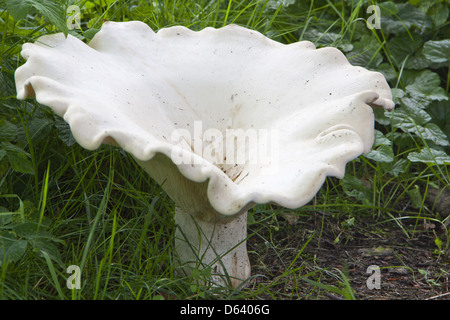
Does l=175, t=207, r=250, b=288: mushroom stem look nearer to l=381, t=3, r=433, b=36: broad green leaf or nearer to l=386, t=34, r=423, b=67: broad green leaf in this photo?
l=386, t=34, r=423, b=67: broad green leaf

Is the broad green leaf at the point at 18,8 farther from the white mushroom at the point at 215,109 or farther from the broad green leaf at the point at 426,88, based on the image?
the broad green leaf at the point at 426,88

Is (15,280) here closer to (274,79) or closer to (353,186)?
(274,79)

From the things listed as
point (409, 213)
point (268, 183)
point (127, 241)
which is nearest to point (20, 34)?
point (127, 241)

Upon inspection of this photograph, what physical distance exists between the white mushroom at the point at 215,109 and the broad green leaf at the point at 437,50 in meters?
1.15

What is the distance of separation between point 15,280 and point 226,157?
85 cm

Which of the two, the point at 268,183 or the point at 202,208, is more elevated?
the point at 268,183

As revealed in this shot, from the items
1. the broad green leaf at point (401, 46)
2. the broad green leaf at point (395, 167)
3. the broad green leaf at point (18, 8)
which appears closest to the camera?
the broad green leaf at point (18, 8)

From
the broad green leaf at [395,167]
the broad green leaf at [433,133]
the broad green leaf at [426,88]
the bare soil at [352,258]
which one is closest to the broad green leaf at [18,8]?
the bare soil at [352,258]

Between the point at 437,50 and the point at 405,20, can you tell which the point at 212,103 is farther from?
the point at 405,20

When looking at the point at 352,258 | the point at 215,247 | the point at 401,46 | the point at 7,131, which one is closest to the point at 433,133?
the point at 401,46

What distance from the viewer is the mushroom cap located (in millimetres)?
1501

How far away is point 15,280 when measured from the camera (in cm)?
179

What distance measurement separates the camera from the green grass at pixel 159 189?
188 cm

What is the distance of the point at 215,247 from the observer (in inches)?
78.7
